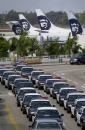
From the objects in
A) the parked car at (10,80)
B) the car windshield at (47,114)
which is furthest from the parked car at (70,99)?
the parked car at (10,80)

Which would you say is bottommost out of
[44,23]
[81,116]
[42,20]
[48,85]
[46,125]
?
[44,23]

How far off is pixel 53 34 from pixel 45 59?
5588 cm

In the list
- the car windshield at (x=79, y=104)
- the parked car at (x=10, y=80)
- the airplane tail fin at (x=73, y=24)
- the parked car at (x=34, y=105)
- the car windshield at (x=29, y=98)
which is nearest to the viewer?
the parked car at (x=34, y=105)

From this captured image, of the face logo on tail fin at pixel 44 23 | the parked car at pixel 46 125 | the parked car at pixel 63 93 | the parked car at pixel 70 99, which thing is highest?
the parked car at pixel 46 125

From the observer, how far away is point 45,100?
38.7 m

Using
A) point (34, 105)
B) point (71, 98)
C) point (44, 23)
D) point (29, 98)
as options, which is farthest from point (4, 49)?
point (34, 105)

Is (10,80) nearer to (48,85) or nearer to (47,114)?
(48,85)

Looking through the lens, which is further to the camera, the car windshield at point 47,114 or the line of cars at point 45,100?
the car windshield at point 47,114

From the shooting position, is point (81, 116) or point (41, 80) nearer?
point (81, 116)

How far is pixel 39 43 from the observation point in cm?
13112

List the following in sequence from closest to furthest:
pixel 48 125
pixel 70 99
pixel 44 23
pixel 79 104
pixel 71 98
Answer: pixel 48 125 < pixel 79 104 < pixel 70 99 < pixel 71 98 < pixel 44 23

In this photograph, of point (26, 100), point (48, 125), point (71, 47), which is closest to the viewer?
point (48, 125)

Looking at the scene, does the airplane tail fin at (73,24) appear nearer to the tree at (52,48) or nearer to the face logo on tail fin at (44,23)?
the tree at (52,48)

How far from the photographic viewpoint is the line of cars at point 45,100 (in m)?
30.5
